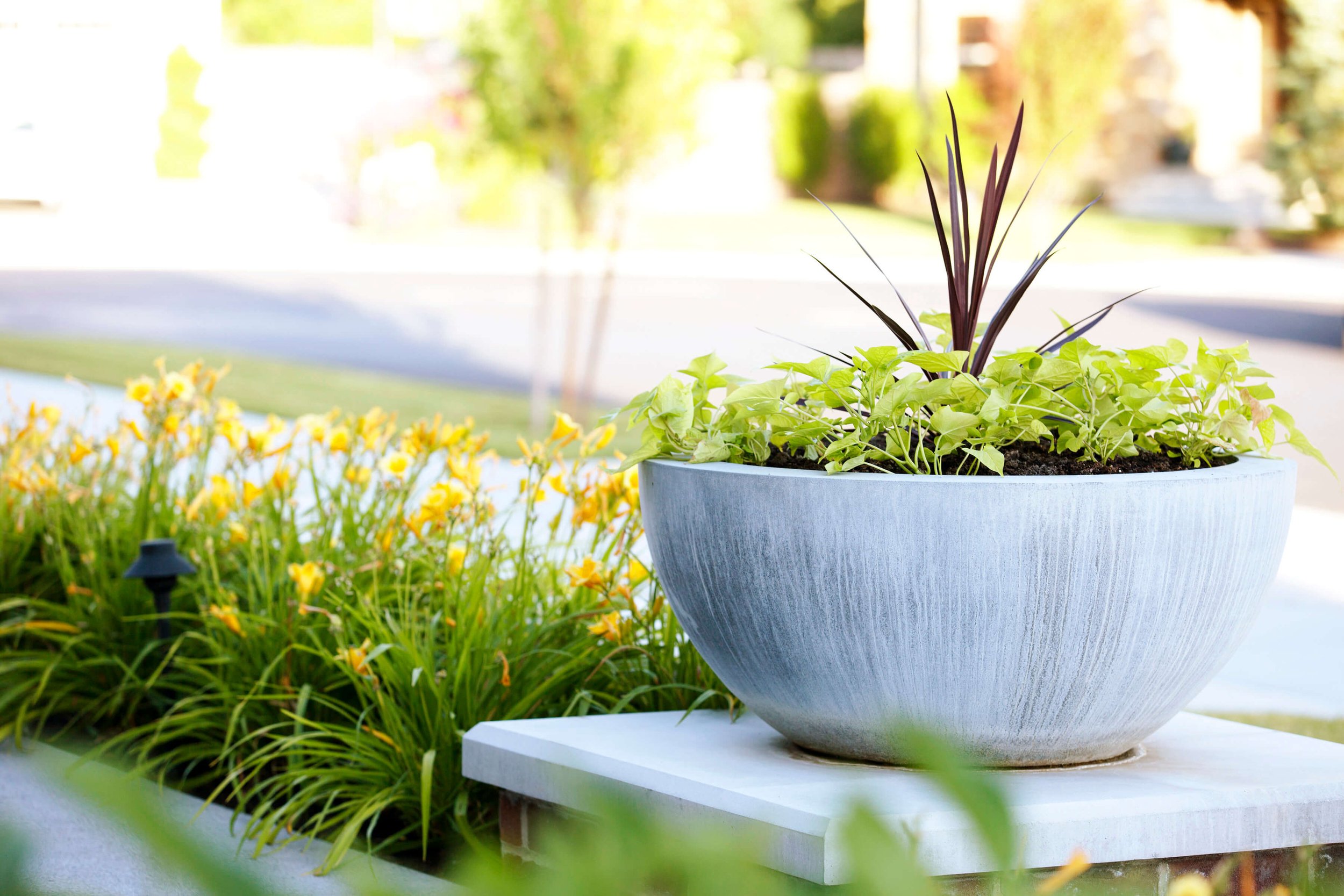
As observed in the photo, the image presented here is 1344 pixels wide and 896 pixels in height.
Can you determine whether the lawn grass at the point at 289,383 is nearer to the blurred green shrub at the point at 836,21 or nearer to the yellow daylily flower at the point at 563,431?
the yellow daylily flower at the point at 563,431

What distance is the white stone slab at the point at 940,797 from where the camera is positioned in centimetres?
212

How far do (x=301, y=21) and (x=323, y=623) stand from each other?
59.0 metres

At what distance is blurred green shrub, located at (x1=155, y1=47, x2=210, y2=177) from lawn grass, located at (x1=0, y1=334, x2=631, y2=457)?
2191cm

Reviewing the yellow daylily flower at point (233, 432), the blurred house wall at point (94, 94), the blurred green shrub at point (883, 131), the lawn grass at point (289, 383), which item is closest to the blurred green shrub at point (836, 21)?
the blurred green shrub at point (883, 131)

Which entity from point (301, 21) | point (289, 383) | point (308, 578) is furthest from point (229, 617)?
point (301, 21)

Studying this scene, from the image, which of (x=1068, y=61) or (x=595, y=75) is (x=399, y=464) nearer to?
(x=595, y=75)

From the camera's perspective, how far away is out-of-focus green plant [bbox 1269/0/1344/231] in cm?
2172

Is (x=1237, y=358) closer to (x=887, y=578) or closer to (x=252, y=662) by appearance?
(x=887, y=578)

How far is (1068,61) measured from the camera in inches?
917

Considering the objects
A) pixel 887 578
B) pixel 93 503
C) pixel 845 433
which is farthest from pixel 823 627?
pixel 93 503

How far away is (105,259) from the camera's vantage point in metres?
24.4

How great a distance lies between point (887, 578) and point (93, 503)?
2725mm

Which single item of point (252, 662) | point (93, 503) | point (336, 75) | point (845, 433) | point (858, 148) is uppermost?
point (336, 75)

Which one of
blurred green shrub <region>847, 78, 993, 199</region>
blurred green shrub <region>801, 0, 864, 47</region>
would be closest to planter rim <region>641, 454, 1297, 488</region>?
blurred green shrub <region>847, 78, 993, 199</region>
